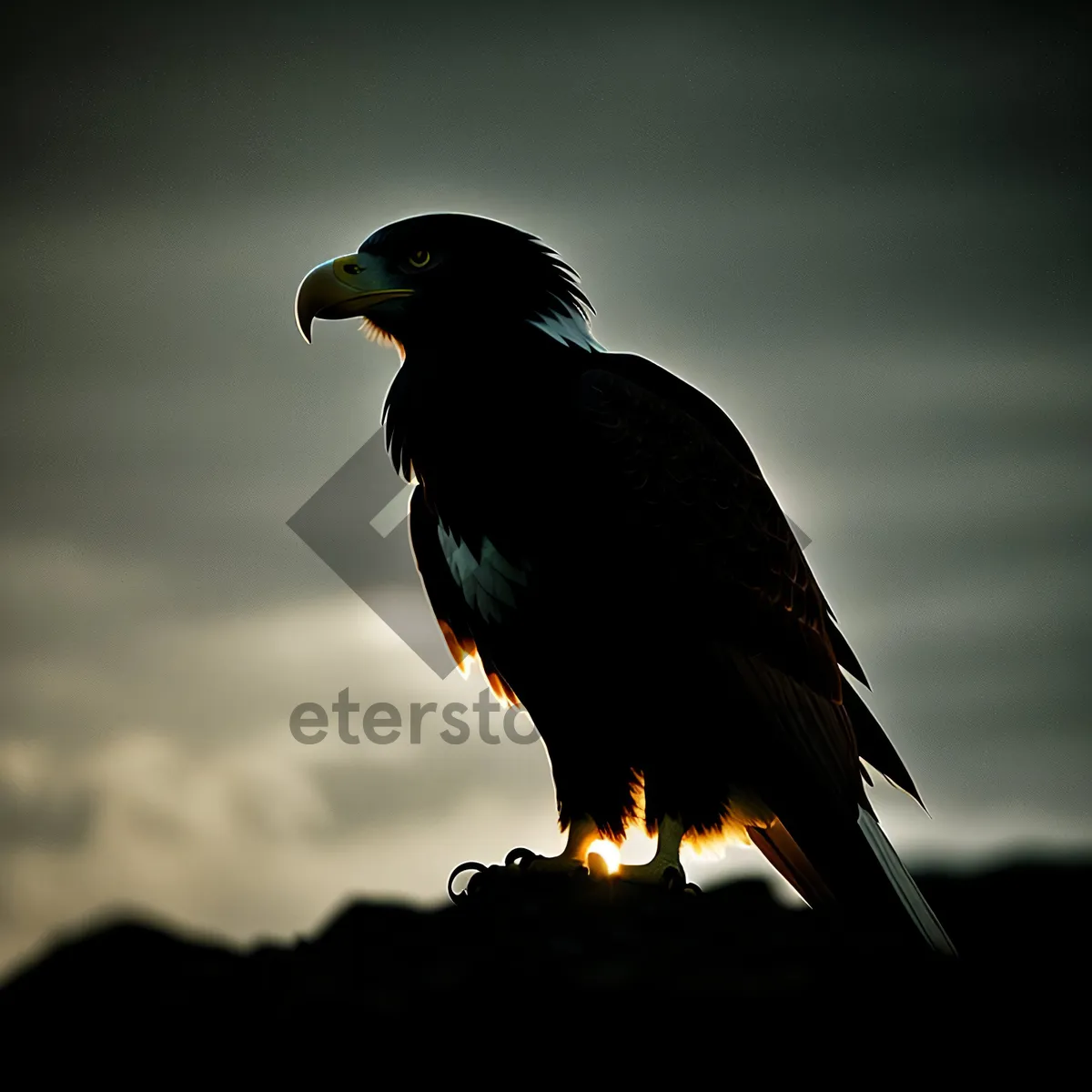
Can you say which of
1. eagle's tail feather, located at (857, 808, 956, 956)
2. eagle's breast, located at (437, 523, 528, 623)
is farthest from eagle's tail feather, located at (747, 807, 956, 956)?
eagle's breast, located at (437, 523, 528, 623)

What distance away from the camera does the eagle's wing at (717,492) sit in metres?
4.56

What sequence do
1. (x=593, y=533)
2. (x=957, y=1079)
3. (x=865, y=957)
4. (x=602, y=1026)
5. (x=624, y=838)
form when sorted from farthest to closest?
1. (x=624, y=838)
2. (x=593, y=533)
3. (x=865, y=957)
4. (x=602, y=1026)
5. (x=957, y=1079)

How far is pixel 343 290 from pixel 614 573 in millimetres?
1657

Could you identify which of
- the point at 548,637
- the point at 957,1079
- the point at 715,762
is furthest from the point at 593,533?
the point at 957,1079

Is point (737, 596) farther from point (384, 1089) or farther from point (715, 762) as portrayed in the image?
point (384, 1089)

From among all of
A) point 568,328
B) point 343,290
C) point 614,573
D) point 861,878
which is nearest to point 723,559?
point 614,573

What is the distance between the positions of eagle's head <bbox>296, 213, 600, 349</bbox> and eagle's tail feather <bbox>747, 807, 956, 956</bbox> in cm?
223

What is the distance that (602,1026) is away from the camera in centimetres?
288

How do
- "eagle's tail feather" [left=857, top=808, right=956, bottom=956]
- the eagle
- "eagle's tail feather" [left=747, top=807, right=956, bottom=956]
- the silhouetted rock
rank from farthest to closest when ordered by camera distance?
the eagle, "eagle's tail feather" [left=747, top=807, right=956, bottom=956], "eagle's tail feather" [left=857, top=808, right=956, bottom=956], the silhouetted rock

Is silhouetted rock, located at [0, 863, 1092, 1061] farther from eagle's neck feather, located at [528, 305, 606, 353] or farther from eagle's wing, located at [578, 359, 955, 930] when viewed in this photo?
eagle's neck feather, located at [528, 305, 606, 353]

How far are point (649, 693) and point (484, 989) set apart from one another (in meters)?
1.76

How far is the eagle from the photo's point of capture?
4508mm

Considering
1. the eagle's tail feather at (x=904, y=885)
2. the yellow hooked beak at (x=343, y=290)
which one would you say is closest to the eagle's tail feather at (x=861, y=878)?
the eagle's tail feather at (x=904, y=885)

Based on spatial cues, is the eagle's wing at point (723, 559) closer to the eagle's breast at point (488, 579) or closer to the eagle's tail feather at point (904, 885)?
the eagle's tail feather at point (904, 885)
